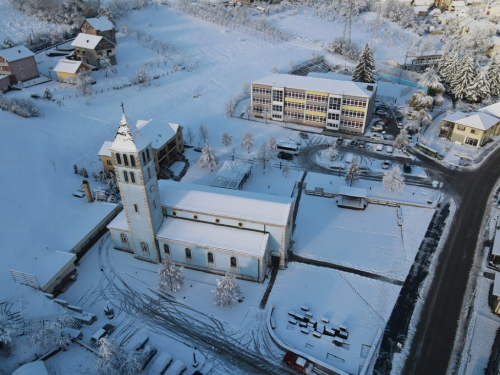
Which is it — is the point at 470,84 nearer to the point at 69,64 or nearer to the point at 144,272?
the point at 144,272

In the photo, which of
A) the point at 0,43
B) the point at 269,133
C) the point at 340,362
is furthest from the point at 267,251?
the point at 0,43

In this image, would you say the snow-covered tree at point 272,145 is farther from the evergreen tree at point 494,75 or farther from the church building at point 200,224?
the evergreen tree at point 494,75

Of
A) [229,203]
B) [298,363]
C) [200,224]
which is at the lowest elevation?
[298,363]

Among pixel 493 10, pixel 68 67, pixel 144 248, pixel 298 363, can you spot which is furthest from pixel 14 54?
pixel 493 10

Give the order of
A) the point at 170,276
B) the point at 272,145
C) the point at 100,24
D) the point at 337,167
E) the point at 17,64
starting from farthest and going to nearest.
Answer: the point at 100,24 < the point at 17,64 < the point at 272,145 < the point at 337,167 < the point at 170,276

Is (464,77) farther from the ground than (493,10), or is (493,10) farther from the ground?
(493,10)

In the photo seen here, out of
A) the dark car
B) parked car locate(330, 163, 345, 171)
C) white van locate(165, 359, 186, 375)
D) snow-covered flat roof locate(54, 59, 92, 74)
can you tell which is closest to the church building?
white van locate(165, 359, 186, 375)

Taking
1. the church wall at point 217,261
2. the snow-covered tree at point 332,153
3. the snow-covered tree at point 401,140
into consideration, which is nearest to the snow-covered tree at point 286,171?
→ the snow-covered tree at point 332,153

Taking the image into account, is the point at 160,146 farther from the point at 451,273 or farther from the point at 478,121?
the point at 478,121
